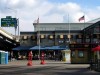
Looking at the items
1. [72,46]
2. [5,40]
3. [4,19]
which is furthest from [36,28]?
[72,46]

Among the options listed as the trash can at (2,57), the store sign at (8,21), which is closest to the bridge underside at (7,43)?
the store sign at (8,21)

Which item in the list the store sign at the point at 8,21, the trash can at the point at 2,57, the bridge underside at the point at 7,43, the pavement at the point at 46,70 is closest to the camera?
the pavement at the point at 46,70

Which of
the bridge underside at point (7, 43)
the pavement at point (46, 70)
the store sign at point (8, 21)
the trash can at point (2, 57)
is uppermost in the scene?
the store sign at point (8, 21)

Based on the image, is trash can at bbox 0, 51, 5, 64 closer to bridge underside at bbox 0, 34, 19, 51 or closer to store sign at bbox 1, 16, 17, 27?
store sign at bbox 1, 16, 17, 27

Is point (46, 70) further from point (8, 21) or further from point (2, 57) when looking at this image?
point (8, 21)

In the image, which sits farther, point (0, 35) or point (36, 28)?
point (36, 28)

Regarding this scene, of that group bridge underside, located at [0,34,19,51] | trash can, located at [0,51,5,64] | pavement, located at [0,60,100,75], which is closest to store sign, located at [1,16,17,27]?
bridge underside, located at [0,34,19,51]

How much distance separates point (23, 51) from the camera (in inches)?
4023

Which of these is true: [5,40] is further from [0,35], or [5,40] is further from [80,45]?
[80,45]

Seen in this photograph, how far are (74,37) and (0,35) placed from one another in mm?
19251

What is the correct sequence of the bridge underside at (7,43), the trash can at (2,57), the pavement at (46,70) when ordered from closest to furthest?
the pavement at (46,70) < the trash can at (2,57) < the bridge underside at (7,43)

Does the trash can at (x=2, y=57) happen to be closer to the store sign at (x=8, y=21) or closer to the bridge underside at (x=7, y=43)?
the store sign at (x=8, y=21)

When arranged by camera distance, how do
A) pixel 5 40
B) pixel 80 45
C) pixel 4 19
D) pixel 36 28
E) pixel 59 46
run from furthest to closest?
1. pixel 36 28
2. pixel 5 40
3. pixel 59 46
4. pixel 4 19
5. pixel 80 45

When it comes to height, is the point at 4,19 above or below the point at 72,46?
above
